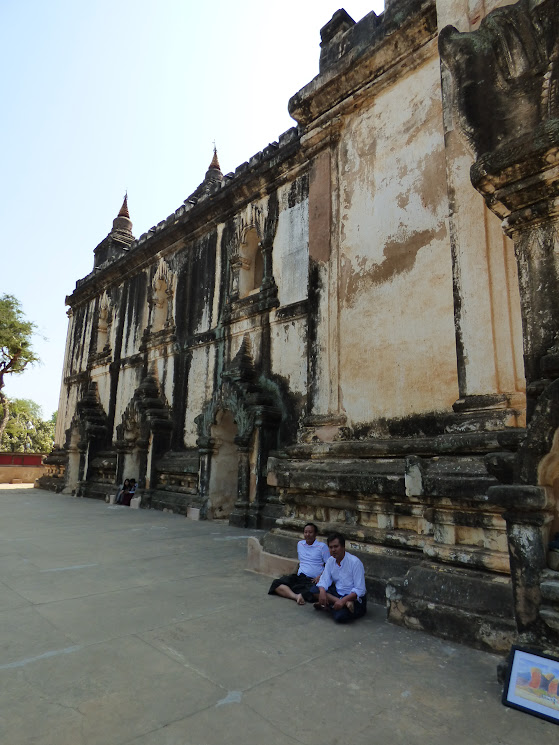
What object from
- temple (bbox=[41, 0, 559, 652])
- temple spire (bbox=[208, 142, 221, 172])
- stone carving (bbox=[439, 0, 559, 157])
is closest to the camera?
temple (bbox=[41, 0, 559, 652])

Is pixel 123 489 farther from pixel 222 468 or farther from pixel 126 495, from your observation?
pixel 222 468

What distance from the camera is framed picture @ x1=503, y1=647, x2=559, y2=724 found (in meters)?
2.39

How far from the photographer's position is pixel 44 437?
45.2 metres

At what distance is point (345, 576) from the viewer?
13.1 ft

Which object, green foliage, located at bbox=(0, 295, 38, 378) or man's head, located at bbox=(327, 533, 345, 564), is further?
green foliage, located at bbox=(0, 295, 38, 378)

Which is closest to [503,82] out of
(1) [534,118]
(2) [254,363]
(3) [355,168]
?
A: (1) [534,118]

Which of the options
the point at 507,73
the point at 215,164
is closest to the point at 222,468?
the point at 507,73

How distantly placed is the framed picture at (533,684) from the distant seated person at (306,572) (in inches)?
75.9

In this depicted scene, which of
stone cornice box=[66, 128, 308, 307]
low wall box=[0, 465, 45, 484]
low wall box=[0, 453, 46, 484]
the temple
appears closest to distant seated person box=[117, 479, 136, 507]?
the temple

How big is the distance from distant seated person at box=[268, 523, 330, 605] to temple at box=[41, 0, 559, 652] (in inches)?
15.2

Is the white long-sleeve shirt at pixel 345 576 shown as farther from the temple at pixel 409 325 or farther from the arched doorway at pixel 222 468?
the arched doorway at pixel 222 468

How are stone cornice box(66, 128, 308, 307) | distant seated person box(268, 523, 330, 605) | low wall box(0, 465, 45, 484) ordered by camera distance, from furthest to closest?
low wall box(0, 465, 45, 484) → stone cornice box(66, 128, 308, 307) → distant seated person box(268, 523, 330, 605)

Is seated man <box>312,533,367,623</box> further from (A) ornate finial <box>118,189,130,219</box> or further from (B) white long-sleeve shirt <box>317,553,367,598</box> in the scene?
(A) ornate finial <box>118,189,130,219</box>

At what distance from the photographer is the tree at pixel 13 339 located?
944 inches
